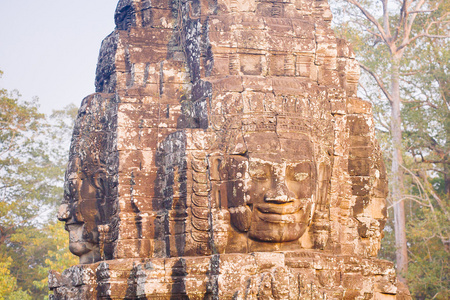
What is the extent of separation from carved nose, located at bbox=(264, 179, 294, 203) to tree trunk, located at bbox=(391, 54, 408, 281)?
1175 cm

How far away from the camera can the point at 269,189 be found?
31.6 ft

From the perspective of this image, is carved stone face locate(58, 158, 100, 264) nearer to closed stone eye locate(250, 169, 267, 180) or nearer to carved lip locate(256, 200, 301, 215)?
closed stone eye locate(250, 169, 267, 180)

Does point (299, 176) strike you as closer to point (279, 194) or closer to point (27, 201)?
point (279, 194)

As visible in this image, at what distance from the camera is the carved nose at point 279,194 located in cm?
950

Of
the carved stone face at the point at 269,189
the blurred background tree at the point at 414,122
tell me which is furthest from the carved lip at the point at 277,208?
the blurred background tree at the point at 414,122

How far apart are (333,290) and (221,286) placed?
1.46 metres

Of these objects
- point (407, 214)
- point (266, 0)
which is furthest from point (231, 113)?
point (407, 214)

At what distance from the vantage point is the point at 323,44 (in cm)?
1080

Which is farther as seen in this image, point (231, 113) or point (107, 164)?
point (107, 164)

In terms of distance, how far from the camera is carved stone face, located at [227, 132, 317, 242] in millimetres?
9594

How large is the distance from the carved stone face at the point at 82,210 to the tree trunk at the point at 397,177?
11.6m

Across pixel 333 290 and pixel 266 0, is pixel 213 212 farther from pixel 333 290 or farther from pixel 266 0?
pixel 266 0

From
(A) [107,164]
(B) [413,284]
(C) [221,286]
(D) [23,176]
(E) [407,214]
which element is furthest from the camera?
(D) [23,176]

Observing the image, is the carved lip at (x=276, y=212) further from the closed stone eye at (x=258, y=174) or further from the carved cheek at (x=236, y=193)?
the closed stone eye at (x=258, y=174)
